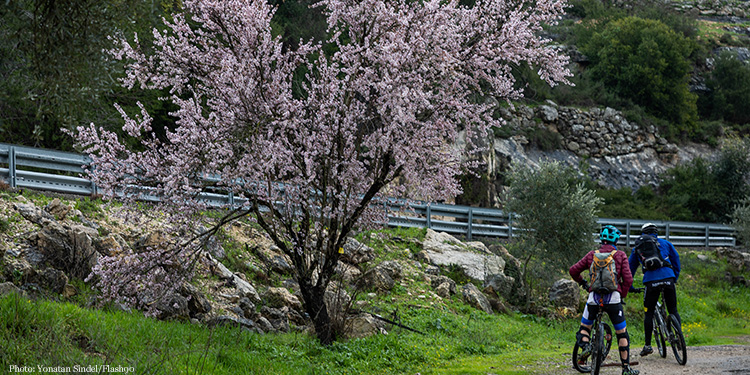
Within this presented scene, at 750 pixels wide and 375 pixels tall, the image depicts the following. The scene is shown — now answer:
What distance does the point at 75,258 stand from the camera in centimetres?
1112

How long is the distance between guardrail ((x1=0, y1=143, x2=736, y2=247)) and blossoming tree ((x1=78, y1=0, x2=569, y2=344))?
1.59 metres

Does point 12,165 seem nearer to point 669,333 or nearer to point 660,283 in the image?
point 660,283

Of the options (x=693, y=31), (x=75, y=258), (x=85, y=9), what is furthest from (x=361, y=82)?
(x=693, y=31)

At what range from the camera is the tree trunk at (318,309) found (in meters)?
10.0

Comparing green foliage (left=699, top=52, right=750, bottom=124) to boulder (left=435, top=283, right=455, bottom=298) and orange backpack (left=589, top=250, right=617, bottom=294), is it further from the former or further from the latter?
orange backpack (left=589, top=250, right=617, bottom=294)

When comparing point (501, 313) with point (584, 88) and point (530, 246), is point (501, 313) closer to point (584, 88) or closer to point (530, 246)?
point (530, 246)

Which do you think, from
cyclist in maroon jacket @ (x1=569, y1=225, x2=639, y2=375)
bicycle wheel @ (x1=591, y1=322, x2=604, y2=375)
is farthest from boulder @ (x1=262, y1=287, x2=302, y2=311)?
bicycle wheel @ (x1=591, y1=322, x2=604, y2=375)

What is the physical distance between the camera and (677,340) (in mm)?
9945

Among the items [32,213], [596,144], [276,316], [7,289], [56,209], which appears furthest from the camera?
[596,144]

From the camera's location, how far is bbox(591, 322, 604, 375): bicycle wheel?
8.38 meters

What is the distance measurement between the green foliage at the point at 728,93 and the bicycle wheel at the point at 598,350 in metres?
55.5

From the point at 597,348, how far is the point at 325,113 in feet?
16.7

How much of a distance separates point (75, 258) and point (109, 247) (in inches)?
35.2

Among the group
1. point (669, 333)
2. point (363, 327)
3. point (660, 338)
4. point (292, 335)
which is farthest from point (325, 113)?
point (660, 338)
